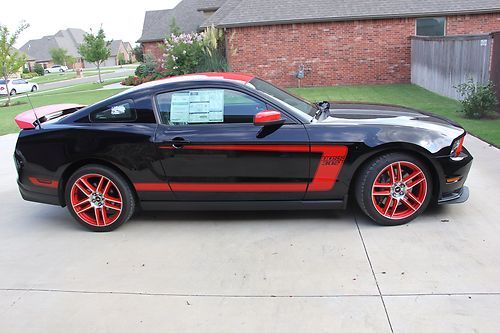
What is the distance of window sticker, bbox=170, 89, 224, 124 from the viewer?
14.1 feet

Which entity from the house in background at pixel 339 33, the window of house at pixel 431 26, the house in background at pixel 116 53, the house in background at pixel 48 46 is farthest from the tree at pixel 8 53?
the house in background at pixel 116 53

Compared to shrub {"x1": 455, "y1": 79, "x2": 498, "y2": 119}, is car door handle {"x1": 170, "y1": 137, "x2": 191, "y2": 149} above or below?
above

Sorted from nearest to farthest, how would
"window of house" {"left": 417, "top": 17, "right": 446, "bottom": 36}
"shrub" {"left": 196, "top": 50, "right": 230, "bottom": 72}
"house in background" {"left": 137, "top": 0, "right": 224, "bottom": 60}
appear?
"window of house" {"left": 417, "top": 17, "right": 446, "bottom": 36} < "shrub" {"left": 196, "top": 50, "right": 230, "bottom": 72} < "house in background" {"left": 137, "top": 0, "right": 224, "bottom": 60}

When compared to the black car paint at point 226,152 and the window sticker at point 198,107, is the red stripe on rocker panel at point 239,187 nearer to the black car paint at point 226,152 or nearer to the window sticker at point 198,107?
the black car paint at point 226,152

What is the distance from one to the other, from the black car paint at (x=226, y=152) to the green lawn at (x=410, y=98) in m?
3.62

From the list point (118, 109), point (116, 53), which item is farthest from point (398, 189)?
point (116, 53)

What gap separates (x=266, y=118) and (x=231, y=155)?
504mm

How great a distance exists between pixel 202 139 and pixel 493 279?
2683 mm

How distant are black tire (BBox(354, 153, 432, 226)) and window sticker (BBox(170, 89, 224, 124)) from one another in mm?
1492

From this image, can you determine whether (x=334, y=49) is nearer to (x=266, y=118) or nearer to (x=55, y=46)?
(x=266, y=118)

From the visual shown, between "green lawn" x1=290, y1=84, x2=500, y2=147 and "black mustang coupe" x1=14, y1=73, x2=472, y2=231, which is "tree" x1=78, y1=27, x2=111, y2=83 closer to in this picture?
"green lawn" x1=290, y1=84, x2=500, y2=147

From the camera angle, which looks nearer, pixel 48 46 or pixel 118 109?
pixel 118 109

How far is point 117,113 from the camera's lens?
4457mm

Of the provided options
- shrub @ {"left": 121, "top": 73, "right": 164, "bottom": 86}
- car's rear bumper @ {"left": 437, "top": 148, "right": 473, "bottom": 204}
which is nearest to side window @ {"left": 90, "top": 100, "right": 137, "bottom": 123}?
car's rear bumper @ {"left": 437, "top": 148, "right": 473, "bottom": 204}
